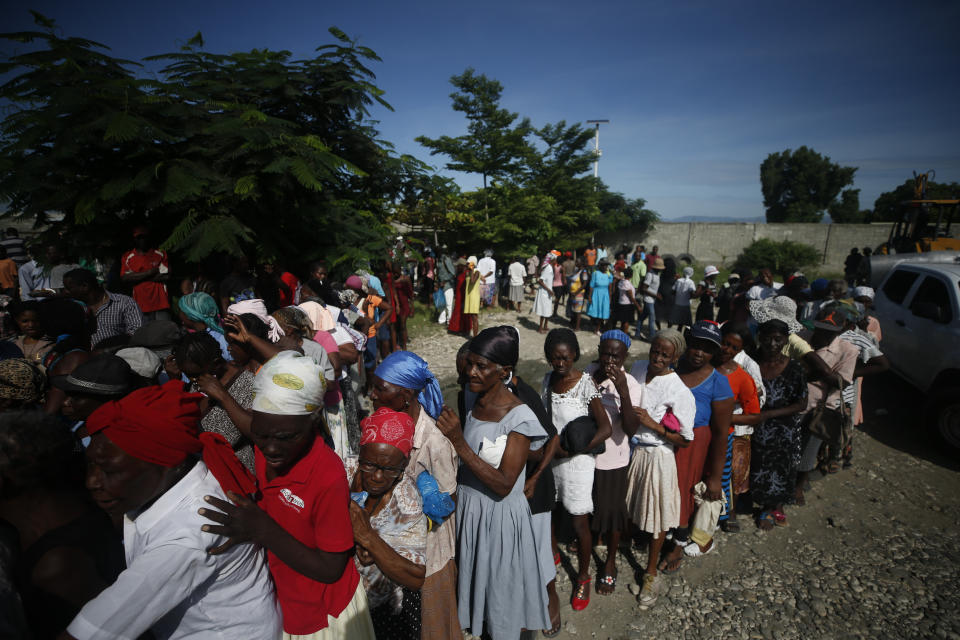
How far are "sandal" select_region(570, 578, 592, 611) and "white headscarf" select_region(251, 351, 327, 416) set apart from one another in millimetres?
2653

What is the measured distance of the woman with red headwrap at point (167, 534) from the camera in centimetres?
130

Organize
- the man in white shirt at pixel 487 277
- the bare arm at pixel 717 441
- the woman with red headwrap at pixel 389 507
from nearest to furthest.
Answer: the woman with red headwrap at pixel 389 507 → the bare arm at pixel 717 441 → the man in white shirt at pixel 487 277

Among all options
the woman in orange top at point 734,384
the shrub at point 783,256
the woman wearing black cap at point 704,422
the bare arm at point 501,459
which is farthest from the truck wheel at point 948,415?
the shrub at point 783,256

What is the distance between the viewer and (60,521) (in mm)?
1586

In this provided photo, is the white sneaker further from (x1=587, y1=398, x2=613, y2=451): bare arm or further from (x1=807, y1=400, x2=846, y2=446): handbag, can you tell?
(x1=807, y1=400, x2=846, y2=446): handbag

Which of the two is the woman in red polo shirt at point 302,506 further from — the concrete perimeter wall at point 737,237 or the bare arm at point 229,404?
the concrete perimeter wall at point 737,237

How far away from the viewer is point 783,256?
23719 millimetres

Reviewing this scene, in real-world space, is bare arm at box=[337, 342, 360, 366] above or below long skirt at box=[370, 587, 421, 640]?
above

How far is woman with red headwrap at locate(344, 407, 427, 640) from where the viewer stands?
6.05 ft

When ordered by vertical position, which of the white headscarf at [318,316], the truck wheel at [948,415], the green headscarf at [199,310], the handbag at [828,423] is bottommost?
the truck wheel at [948,415]

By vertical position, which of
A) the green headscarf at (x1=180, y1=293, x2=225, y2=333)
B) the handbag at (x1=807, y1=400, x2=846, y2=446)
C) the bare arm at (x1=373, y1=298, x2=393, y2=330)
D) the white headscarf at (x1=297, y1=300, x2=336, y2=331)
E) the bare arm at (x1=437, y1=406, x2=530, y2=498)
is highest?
the green headscarf at (x1=180, y1=293, x2=225, y2=333)

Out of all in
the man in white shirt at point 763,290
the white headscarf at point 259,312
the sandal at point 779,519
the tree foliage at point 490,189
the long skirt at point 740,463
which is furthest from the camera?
the tree foliage at point 490,189

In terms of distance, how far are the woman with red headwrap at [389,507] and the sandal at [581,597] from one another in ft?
6.20

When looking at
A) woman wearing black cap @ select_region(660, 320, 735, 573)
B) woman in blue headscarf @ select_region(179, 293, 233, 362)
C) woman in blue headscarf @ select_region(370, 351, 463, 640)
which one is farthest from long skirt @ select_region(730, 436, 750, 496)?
woman in blue headscarf @ select_region(179, 293, 233, 362)
